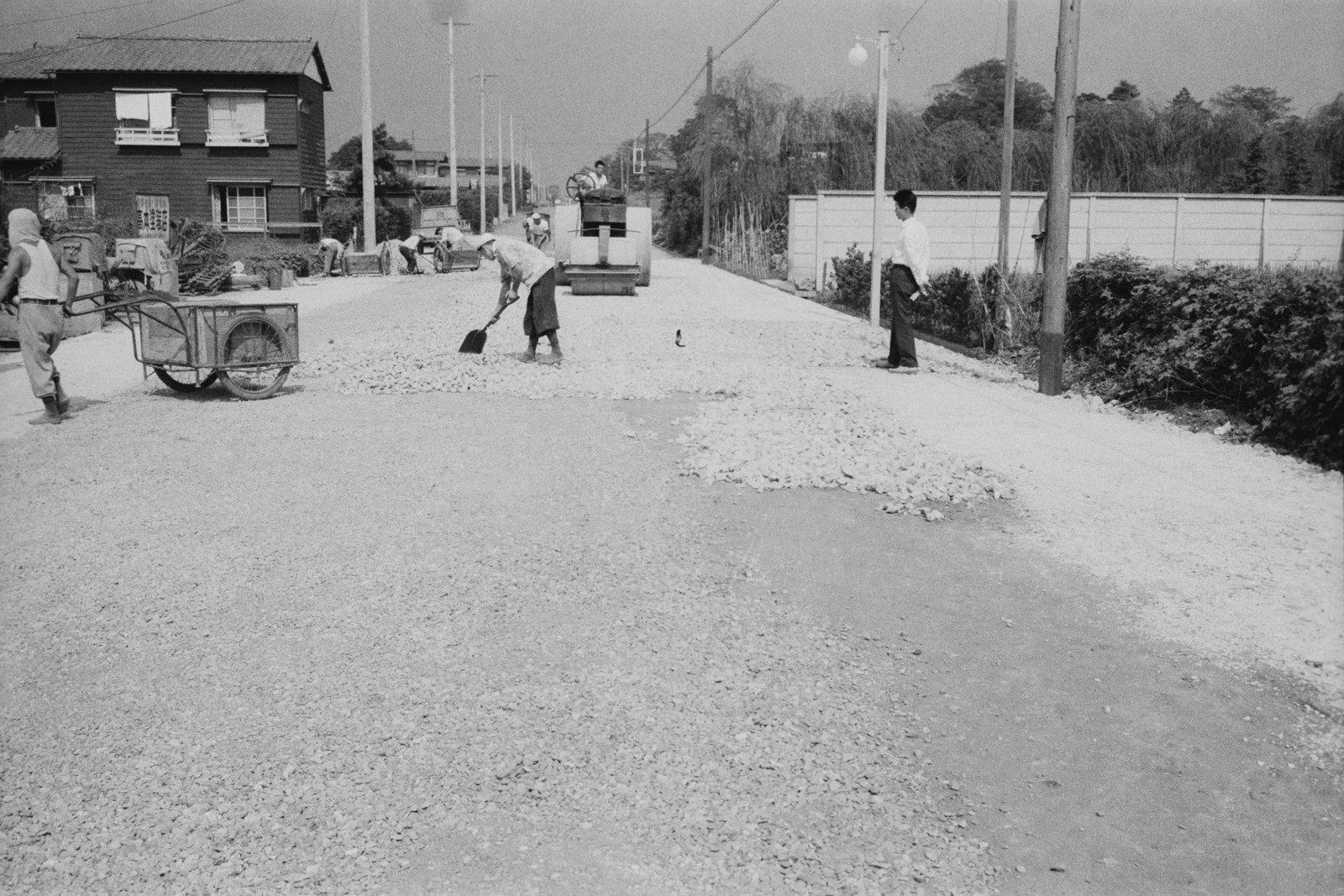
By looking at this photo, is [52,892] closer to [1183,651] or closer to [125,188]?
[1183,651]

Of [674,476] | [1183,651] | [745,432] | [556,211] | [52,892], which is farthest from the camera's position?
[556,211]

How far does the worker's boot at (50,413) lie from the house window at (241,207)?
36.6 metres

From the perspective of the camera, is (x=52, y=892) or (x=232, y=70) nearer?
(x=52, y=892)

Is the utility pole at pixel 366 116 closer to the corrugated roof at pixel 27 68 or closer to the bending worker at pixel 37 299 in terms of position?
Answer: the corrugated roof at pixel 27 68

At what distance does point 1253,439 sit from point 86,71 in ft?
146

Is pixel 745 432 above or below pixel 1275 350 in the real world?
below

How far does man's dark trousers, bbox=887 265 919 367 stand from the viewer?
12422 millimetres

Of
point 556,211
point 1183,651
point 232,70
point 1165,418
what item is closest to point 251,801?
point 1183,651

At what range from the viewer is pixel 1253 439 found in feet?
28.5

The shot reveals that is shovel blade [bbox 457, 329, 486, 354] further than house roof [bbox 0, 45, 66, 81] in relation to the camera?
No

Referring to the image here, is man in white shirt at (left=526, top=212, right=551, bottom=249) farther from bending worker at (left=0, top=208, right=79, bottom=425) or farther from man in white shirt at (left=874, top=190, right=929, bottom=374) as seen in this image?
bending worker at (left=0, top=208, right=79, bottom=425)

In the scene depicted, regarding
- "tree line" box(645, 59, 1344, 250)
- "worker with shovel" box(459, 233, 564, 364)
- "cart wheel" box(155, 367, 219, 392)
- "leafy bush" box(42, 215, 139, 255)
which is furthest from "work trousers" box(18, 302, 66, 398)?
"tree line" box(645, 59, 1344, 250)

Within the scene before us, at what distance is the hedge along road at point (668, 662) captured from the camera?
148 inches

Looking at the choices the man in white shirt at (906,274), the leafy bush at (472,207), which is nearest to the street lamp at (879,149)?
the man in white shirt at (906,274)
